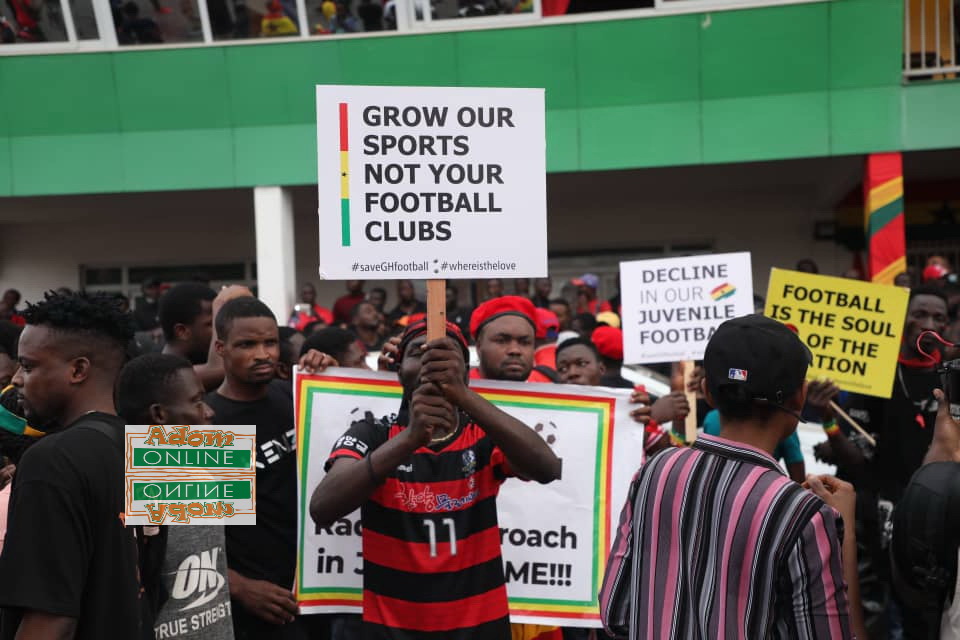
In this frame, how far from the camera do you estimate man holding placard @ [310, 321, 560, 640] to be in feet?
11.0

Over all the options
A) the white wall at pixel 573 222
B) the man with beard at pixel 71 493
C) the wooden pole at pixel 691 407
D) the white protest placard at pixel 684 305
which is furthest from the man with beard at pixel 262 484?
the white wall at pixel 573 222

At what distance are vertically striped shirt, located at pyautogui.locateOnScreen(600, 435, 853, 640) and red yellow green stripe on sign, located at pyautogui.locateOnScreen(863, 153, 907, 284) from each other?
11781 millimetres

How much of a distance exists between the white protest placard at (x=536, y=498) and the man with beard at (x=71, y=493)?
1450mm

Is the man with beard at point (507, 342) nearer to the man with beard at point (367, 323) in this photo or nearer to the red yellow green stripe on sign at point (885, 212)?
the man with beard at point (367, 323)

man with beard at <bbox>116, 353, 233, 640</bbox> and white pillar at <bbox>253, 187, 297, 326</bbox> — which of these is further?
white pillar at <bbox>253, 187, 297, 326</bbox>

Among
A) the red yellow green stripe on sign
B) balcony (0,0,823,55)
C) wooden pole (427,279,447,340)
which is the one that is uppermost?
balcony (0,0,823,55)

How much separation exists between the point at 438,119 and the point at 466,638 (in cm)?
172

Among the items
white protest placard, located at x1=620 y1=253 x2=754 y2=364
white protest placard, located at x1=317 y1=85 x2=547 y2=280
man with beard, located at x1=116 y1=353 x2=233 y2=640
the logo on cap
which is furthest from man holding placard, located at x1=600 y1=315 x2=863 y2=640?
white protest placard, located at x1=620 y1=253 x2=754 y2=364

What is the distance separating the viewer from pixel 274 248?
15.2 meters

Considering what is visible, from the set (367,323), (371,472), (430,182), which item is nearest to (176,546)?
(371,472)

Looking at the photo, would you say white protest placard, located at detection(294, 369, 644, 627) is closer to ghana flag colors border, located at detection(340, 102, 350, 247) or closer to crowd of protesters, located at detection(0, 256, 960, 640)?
crowd of protesters, located at detection(0, 256, 960, 640)

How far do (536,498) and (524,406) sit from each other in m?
0.41

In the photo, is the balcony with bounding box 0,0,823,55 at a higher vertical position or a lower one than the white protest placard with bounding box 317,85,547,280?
higher
